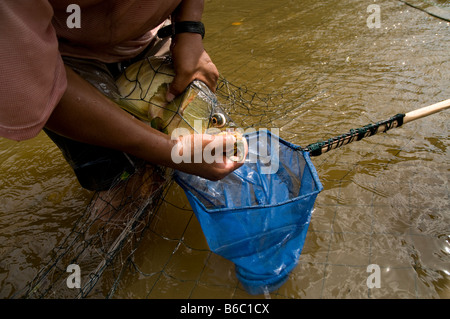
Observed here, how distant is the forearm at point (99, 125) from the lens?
1304 mm

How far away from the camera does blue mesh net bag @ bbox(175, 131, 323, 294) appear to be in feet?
5.08

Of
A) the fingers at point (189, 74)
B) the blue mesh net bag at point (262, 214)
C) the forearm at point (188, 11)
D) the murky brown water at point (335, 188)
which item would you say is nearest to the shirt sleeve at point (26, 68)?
the fingers at point (189, 74)

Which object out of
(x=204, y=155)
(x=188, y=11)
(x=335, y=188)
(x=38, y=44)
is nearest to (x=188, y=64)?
(x=188, y=11)

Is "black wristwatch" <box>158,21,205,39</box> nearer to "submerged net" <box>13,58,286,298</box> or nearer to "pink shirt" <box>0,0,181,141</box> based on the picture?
"submerged net" <box>13,58,286,298</box>

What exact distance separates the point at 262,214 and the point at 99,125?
80 centimetres

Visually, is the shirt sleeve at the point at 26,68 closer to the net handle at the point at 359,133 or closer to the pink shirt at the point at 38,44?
the pink shirt at the point at 38,44

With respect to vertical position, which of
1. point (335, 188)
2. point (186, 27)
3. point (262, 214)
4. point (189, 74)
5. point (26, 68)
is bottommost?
point (335, 188)

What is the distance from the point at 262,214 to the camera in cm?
155

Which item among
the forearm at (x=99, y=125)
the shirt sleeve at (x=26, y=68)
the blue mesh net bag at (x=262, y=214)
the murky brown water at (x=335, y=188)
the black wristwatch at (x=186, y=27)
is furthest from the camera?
the black wristwatch at (x=186, y=27)

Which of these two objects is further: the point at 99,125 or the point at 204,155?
the point at 204,155

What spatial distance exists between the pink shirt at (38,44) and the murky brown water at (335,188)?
1.08 meters

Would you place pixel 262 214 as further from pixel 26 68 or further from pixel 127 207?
pixel 26 68

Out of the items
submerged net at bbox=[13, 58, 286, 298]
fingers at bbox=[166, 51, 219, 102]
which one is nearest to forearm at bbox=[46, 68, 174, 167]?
submerged net at bbox=[13, 58, 286, 298]

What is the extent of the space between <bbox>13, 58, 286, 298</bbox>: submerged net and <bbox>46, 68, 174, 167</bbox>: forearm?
267 millimetres
